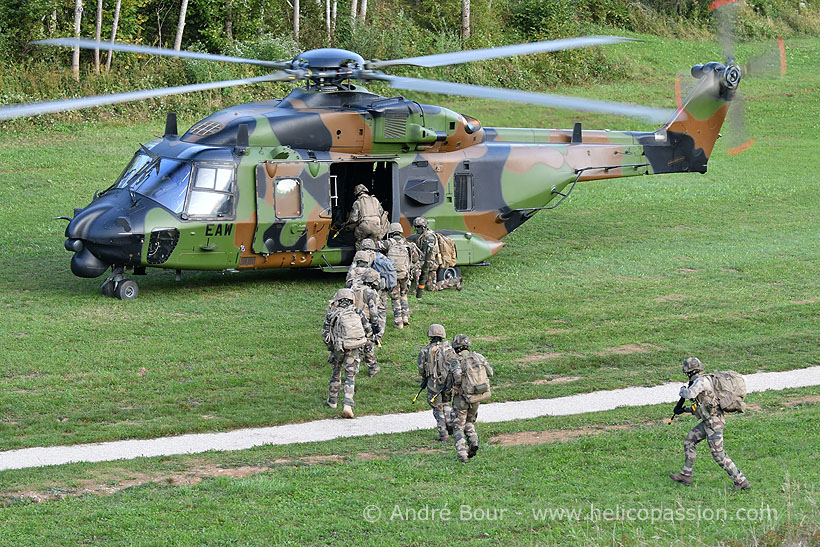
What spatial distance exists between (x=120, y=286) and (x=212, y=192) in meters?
2.33

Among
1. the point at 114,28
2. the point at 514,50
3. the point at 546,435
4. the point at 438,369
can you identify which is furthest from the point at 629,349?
the point at 114,28

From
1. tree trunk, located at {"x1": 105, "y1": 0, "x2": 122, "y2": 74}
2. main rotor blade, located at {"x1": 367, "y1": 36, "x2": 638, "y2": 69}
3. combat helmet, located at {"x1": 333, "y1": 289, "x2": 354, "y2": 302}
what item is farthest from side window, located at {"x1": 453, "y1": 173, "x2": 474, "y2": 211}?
tree trunk, located at {"x1": 105, "y1": 0, "x2": 122, "y2": 74}

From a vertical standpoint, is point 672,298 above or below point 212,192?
below

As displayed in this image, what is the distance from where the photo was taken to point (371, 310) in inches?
609

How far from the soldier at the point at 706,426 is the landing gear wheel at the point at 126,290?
36.3 feet

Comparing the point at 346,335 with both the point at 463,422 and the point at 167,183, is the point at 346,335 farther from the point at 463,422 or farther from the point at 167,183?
the point at 167,183

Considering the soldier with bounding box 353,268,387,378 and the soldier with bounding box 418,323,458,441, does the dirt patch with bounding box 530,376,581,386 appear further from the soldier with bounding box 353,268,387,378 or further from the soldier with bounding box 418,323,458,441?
the soldier with bounding box 418,323,458,441

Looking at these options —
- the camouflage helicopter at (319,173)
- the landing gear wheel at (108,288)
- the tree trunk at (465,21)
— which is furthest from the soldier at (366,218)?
the tree trunk at (465,21)

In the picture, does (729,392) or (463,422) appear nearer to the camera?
(729,392)

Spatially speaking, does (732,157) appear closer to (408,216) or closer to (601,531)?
(408,216)

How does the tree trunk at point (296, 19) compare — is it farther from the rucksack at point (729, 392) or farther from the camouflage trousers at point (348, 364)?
the rucksack at point (729, 392)

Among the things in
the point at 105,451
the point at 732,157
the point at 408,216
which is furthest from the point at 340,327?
the point at 732,157

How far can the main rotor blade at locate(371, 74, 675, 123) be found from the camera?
1698 cm

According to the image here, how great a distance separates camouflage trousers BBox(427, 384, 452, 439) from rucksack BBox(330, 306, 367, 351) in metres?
1.60
